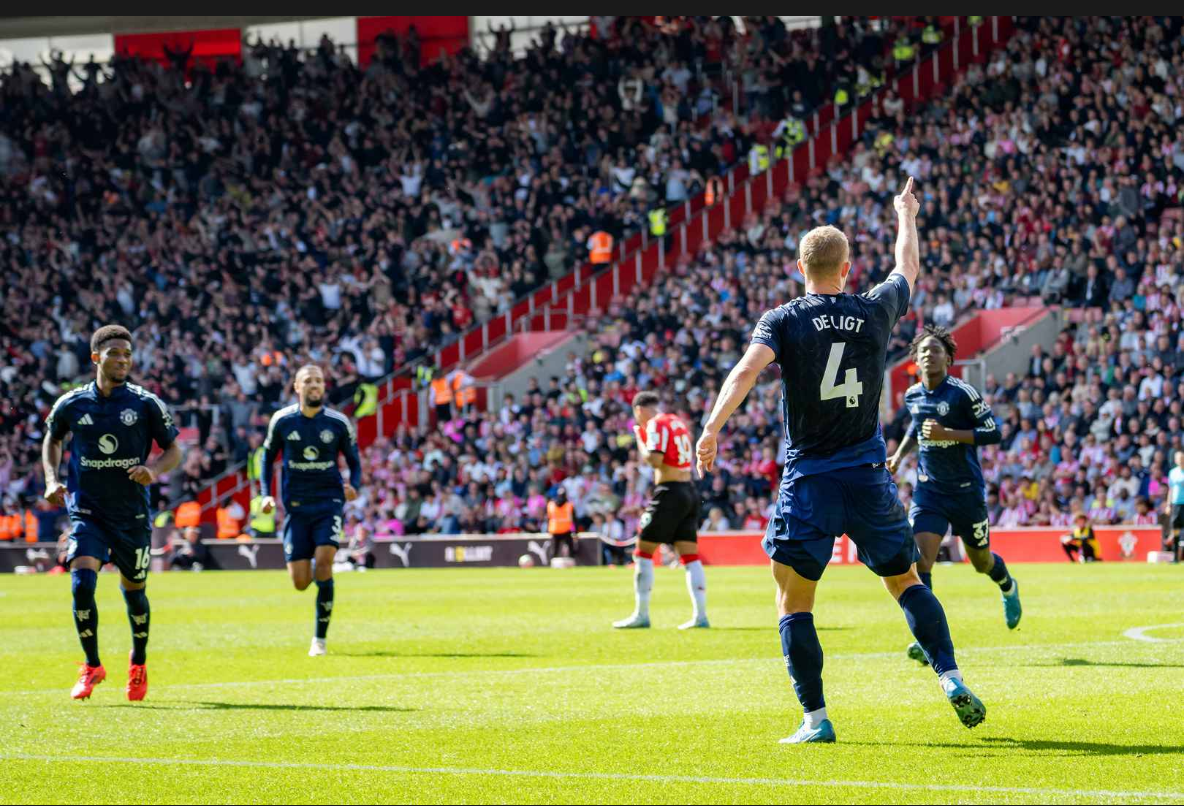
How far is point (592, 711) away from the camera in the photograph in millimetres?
9945

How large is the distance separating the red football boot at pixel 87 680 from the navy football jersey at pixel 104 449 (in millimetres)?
946

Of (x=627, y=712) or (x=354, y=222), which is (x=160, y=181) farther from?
(x=627, y=712)

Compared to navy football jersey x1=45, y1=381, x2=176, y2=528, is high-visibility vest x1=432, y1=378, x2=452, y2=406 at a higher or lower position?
higher

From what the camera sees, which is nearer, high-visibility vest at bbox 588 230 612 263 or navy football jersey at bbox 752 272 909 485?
navy football jersey at bbox 752 272 909 485

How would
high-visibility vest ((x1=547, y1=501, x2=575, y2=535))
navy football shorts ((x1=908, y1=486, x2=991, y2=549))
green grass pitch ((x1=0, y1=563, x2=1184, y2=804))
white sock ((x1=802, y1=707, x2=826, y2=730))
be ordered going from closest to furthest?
green grass pitch ((x1=0, y1=563, x2=1184, y2=804)), white sock ((x1=802, y1=707, x2=826, y2=730)), navy football shorts ((x1=908, y1=486, x2=991, y2=549)), high-visibility vest ((x1=547, y1=501, x2=575, y2=535))

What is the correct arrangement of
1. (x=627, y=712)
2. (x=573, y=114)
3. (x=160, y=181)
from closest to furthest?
(x=627, y=712) < (x=573, y=114) < (x=160, y=181)

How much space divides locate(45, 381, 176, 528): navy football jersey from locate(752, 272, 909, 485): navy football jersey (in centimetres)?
495

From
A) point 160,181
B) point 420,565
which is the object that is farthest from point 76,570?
point 160,181

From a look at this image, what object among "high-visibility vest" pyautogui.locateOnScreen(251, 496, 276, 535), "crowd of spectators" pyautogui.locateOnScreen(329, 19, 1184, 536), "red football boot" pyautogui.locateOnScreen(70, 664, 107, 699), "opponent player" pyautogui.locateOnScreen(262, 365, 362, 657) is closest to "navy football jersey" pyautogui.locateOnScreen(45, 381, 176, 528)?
"red football boot" pyautogui.locateOnScreen(70, 664, 107, 699)

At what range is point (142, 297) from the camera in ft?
155

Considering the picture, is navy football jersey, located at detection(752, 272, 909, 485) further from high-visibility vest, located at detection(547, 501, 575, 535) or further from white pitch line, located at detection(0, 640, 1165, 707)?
high-visibility vest, located at detection(547, 501, 575, 535)

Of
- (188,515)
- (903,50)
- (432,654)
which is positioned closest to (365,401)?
(188,515)

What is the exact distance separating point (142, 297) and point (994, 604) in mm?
32802

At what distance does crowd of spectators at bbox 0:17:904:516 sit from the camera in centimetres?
4403
